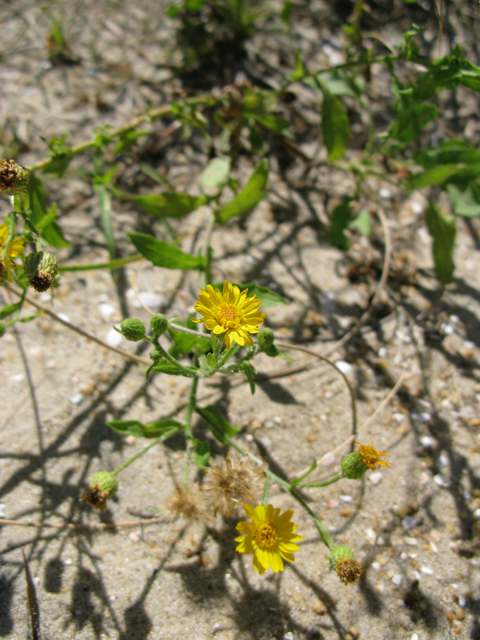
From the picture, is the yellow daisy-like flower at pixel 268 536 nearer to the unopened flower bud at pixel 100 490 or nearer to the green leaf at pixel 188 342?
the unopened flower bud at pixel 100 490

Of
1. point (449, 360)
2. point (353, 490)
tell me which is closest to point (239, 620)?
point (353, 490)

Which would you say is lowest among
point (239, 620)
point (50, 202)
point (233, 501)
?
point (239, 620)

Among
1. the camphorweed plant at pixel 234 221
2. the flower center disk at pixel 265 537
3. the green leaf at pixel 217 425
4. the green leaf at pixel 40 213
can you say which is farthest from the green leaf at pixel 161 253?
the flower center disk at pixel 265 537

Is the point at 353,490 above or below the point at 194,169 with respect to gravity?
below

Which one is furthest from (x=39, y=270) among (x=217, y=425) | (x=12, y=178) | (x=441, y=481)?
(x=441, y=481)

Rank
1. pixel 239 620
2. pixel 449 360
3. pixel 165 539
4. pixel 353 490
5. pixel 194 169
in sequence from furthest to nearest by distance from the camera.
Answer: pixel 194 169 → pixel 449 360 → pixel 353 490 → pixel 165 539 → pixel 239 620

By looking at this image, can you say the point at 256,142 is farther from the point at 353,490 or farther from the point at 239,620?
the point at 239,620
